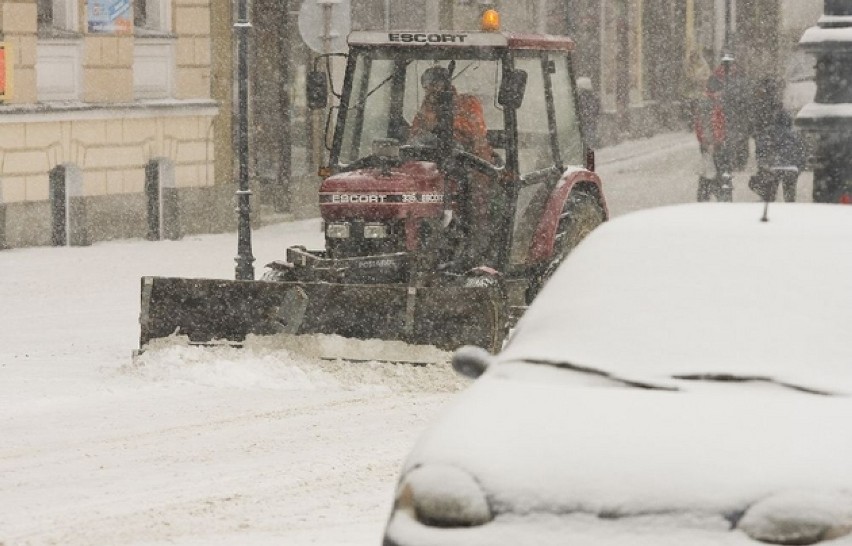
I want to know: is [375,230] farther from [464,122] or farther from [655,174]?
[655,174]

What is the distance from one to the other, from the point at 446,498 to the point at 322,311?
6.34 metres

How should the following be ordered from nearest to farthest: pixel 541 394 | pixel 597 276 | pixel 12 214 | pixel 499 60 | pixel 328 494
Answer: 1. pixel 541 394
2. pixel 597 276
3. pixel 328 494
4. pixel 499 60
5. pixel 12 214

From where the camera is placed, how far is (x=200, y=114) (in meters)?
22.8

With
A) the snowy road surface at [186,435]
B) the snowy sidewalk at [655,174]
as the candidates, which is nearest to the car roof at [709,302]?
the snowy road surface at [186,435]

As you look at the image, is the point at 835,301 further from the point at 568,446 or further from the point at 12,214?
the point at 12,214

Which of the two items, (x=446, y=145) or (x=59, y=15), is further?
(x=59, y=15)

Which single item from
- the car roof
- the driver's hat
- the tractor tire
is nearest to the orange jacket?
the driver's hat

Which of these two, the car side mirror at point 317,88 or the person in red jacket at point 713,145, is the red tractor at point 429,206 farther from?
the person in red jacket at point 713,145

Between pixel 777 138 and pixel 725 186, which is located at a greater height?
pixel 777 138

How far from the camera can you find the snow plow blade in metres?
11.5

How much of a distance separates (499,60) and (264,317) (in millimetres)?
2388

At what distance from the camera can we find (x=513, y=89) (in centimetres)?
1249

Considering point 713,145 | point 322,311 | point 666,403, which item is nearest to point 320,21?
point 322,311

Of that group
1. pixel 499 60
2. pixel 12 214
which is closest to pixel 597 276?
pixel 499 60
